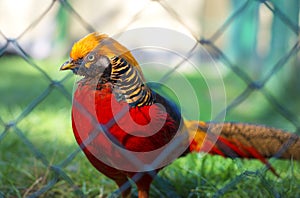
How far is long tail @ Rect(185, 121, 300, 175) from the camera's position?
5.68ft

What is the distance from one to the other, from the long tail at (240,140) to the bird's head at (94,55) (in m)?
0.43

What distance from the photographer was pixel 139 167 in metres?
1.43

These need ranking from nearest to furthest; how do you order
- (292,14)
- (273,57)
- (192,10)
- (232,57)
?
(292,14), (273,57), (232,57), (192,10)

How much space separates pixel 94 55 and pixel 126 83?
10cm

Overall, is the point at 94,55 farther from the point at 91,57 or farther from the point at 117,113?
the point at 117,113

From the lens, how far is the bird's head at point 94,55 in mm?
1347

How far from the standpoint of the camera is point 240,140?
179 cm

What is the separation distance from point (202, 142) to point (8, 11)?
4.74 meters

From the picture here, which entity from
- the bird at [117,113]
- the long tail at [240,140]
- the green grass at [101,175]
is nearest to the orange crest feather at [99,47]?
the bird at [117,113]

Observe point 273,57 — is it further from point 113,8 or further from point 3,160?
point 113,8

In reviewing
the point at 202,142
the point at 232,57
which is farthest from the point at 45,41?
the point at 202,142

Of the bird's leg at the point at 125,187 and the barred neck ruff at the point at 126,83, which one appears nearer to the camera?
the barred neck ruff at the point at 126,83

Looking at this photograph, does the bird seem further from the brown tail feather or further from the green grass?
the brown tail feather

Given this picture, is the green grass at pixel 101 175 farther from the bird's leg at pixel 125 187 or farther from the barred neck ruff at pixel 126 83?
the barred neck ruff at pixel 126 83
